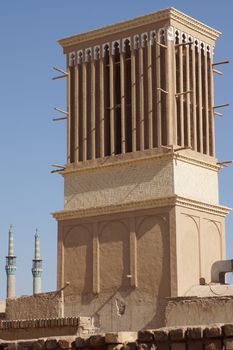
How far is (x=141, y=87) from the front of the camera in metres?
25.9

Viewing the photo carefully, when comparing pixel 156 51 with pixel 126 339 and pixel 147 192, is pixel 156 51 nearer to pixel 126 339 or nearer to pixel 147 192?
pixel 147 192

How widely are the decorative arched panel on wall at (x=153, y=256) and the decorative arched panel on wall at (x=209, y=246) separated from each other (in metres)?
1.52

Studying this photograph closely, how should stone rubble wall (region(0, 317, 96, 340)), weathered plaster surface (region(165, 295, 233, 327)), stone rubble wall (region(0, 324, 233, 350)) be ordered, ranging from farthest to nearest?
weathered plaster surface (region(165, 295, 233, 327)) → stone rubble wall (region(0, 317, 96, 340)) → stone rubble wall (region(0, 324, 233, 350))

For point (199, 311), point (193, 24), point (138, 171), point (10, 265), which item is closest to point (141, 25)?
point (193, 24)

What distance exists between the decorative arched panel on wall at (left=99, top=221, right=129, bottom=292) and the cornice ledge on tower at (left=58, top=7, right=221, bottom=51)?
570 centimetres

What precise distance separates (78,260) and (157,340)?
1724cm

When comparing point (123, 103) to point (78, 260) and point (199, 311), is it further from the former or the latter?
point (199, 311)

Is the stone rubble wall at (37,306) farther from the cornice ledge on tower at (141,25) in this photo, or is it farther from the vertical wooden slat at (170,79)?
the cornice ledge on tower at (141,25)

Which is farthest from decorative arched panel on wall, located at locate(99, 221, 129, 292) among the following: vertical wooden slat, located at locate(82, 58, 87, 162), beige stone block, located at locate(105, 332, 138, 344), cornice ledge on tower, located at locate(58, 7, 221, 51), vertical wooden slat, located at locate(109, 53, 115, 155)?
beige stone block, located at locate(105, 332, 138, 344)

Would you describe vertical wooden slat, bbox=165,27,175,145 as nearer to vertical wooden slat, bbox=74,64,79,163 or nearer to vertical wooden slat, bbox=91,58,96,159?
vertical wooden slat, bbox=91,58,96,159

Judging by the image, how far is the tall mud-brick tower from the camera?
973 inches

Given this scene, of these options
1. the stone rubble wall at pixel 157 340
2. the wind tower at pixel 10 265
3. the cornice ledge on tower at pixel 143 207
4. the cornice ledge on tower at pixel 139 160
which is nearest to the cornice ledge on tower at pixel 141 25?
the cornice ledge on tower at pixel 139 160

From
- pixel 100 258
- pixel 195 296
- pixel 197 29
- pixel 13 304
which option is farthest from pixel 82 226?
pixel 197 29

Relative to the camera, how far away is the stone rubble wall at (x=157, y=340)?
877 centimetres
